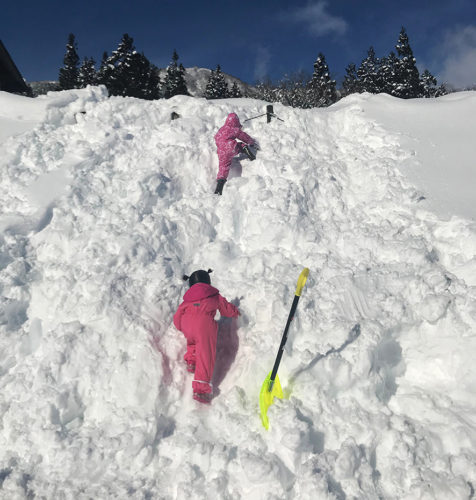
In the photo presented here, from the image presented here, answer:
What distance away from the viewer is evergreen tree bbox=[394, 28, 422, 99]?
30219 millimetres

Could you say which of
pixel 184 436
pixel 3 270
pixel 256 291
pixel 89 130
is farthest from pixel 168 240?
pixel 89 130

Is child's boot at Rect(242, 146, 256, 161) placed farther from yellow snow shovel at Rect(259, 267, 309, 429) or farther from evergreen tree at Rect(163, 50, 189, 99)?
evergreen tree at Rect(163, 50, 189, 99)

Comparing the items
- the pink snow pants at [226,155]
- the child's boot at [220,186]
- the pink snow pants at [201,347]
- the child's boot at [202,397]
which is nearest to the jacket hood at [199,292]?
the pink snow pants at [201,347]

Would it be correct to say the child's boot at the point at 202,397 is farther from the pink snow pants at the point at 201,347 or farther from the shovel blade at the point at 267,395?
the shovel blade at the point at 267,395

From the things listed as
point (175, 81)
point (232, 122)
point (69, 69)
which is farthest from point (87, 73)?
point (232, 122)

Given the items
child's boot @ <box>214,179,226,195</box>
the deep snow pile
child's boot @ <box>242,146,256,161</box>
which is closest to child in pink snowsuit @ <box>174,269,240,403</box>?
the deep snow pile

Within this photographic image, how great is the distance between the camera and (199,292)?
4195 millimetres

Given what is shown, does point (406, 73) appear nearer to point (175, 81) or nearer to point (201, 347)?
point (175, 81)

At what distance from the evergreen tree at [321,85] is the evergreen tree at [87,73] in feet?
61.7

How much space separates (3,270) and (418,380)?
17.0 ft

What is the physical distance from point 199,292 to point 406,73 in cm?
3374

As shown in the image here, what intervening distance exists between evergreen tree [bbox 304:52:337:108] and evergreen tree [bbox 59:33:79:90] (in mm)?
21142

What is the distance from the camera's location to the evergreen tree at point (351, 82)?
34000mm

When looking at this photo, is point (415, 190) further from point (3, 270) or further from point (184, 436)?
point (3, 270)
